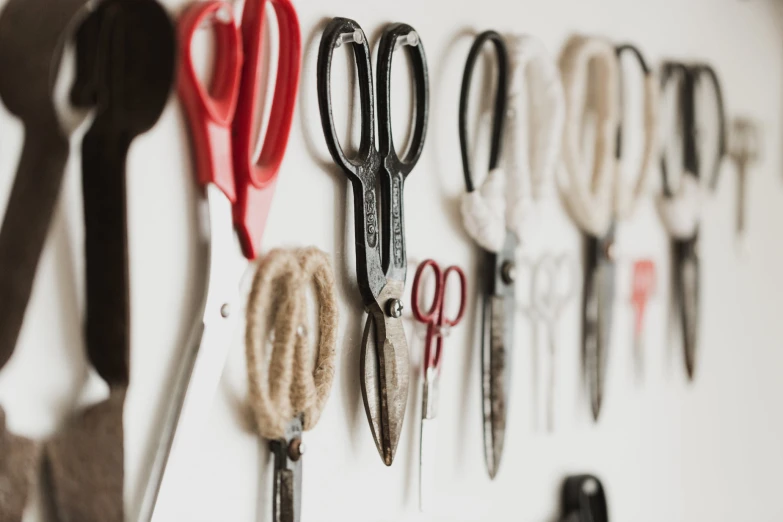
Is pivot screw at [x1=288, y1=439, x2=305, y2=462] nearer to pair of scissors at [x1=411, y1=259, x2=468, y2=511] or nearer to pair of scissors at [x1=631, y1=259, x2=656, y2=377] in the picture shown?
pair of scissors at [x1=411, y1=259, x2=468, y2=511]

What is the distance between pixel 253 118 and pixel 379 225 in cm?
16

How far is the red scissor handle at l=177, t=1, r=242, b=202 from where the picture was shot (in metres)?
0.54

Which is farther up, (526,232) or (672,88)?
(672,88)

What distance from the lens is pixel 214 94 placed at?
0.58 m

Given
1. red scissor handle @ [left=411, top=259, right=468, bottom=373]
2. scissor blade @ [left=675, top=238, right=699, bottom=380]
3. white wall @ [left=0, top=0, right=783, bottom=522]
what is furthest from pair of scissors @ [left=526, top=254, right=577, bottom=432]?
scissor blade @ [left=675, top=238, right=699, bottom=380]

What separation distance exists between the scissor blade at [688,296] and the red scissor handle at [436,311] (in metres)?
0.45

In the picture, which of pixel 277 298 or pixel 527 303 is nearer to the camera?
pixel 277 298

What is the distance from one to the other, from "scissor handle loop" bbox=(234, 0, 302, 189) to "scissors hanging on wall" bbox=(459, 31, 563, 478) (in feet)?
0.72

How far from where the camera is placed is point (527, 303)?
33.7 inches

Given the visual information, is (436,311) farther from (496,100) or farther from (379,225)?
(496,100)

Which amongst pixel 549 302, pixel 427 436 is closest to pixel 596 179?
pixel 549 302

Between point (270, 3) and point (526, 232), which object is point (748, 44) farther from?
point (270, 3)

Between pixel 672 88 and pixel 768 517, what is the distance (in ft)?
2.40

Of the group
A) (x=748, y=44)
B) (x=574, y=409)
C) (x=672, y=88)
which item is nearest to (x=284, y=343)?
(x=574, y=409)
